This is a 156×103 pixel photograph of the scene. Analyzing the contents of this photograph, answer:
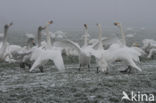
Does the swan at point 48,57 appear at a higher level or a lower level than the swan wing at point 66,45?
lower

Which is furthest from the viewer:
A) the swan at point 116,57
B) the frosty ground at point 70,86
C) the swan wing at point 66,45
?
the swan wing at point 66,45

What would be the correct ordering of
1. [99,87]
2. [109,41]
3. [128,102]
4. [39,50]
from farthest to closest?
1. [109,41]
2. [39,50]
3. [99,87]
4. [128,102]

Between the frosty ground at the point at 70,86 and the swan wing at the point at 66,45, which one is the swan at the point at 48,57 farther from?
the swan wing at the point at 66,45

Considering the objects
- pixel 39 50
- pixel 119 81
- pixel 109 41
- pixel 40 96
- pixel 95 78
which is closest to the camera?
pixel 40 96

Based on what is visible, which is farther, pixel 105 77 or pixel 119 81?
pixel 105 77

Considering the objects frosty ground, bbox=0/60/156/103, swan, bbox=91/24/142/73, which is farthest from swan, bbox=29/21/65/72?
swan, bbox=91/24/142/73

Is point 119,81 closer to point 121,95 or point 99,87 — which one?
point 99,87

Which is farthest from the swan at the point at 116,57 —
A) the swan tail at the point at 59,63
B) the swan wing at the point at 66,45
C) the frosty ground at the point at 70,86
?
the swan tail at the point at 59,63

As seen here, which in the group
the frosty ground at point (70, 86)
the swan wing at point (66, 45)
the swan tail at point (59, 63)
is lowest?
the frosty ground at point (70, 86)

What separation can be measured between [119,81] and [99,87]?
38.6 inches

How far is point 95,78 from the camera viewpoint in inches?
365

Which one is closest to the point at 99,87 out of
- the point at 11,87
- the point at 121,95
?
the point at 121,95

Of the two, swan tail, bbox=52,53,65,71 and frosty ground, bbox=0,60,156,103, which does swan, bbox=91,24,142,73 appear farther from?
swan tail, bbox=52,53,65,71

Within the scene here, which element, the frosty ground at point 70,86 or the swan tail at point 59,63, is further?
the swan tail at point 59,63
